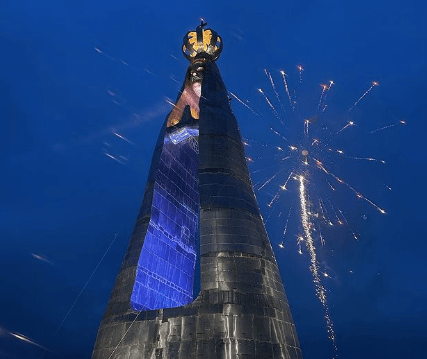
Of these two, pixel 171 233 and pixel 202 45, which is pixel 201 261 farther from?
pixel 202 45

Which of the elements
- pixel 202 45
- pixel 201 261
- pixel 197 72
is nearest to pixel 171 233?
pixel 201 261

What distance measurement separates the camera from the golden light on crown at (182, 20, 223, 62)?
28.8 m

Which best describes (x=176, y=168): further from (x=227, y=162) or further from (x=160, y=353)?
(x=160, y=353)

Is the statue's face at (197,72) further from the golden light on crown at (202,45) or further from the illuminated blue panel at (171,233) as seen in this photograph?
the illuminated blue panel at (171,233)

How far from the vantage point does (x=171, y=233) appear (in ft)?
79.0

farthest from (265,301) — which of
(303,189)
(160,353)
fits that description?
(303,189)

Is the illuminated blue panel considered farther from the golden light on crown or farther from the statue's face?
the golden light on crown

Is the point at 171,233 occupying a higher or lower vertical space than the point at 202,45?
lower

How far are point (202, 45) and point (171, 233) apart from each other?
1407cm

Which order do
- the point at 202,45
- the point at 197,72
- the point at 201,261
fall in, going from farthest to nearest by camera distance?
the point at 202,45
the point at 197,72
the point at 201,261

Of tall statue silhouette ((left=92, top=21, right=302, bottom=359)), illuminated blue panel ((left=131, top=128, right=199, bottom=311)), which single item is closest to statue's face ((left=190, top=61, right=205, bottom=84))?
tall statue silhouette ((left=92, top=21, right=302, bottom=359))

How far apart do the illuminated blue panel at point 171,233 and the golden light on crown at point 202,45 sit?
6.20 meters

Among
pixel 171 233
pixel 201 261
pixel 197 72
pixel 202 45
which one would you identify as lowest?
pixel 201 261

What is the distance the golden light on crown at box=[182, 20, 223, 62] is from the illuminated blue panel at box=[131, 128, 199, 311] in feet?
20.3
